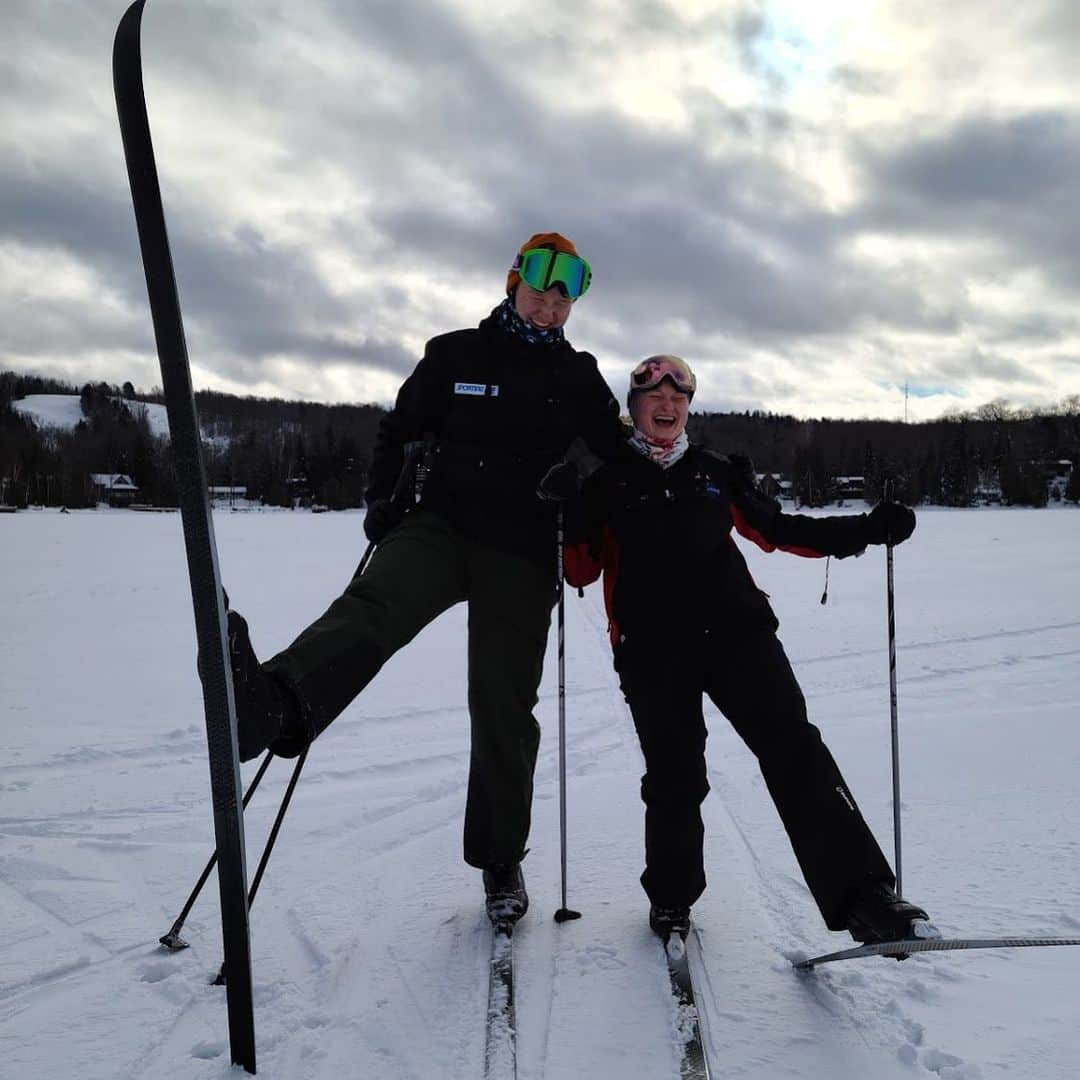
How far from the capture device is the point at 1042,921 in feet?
8.24

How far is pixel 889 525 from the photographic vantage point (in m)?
2.69

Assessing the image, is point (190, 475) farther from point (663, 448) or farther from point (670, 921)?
point (670, 921)

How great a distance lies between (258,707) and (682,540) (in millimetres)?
1428

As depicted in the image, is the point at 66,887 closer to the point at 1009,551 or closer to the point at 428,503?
the point at 428,503

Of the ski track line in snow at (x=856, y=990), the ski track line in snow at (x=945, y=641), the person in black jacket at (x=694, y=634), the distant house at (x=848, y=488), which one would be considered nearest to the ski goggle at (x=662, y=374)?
the person in black jacket at (x=694, y=634)

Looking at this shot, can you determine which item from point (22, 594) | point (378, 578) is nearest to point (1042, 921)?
point (378, 578)

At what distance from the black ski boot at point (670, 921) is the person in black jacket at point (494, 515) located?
0.46 metres

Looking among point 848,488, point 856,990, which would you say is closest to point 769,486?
point 856,990

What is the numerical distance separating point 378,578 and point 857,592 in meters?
11.2

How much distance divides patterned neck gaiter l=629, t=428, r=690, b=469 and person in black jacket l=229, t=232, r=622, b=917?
0.47 ft

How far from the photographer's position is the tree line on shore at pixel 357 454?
6456cm

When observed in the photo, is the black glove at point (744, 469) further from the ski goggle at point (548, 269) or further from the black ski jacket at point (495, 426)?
the ski goggle at point (548, 269)

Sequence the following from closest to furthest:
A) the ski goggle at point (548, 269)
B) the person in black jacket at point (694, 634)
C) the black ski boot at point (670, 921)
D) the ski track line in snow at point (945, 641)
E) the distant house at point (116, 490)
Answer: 1. the person in black jacket at point (694, 634)
2. the black ski boot at point (670, 921)
3. the ski goggle at point (548, 269)
4. the ski track line in snow at point (945, 641)
5. the distant house at point (116, 490)

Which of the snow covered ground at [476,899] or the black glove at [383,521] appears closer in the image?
the snow covered ground at [476,899]
